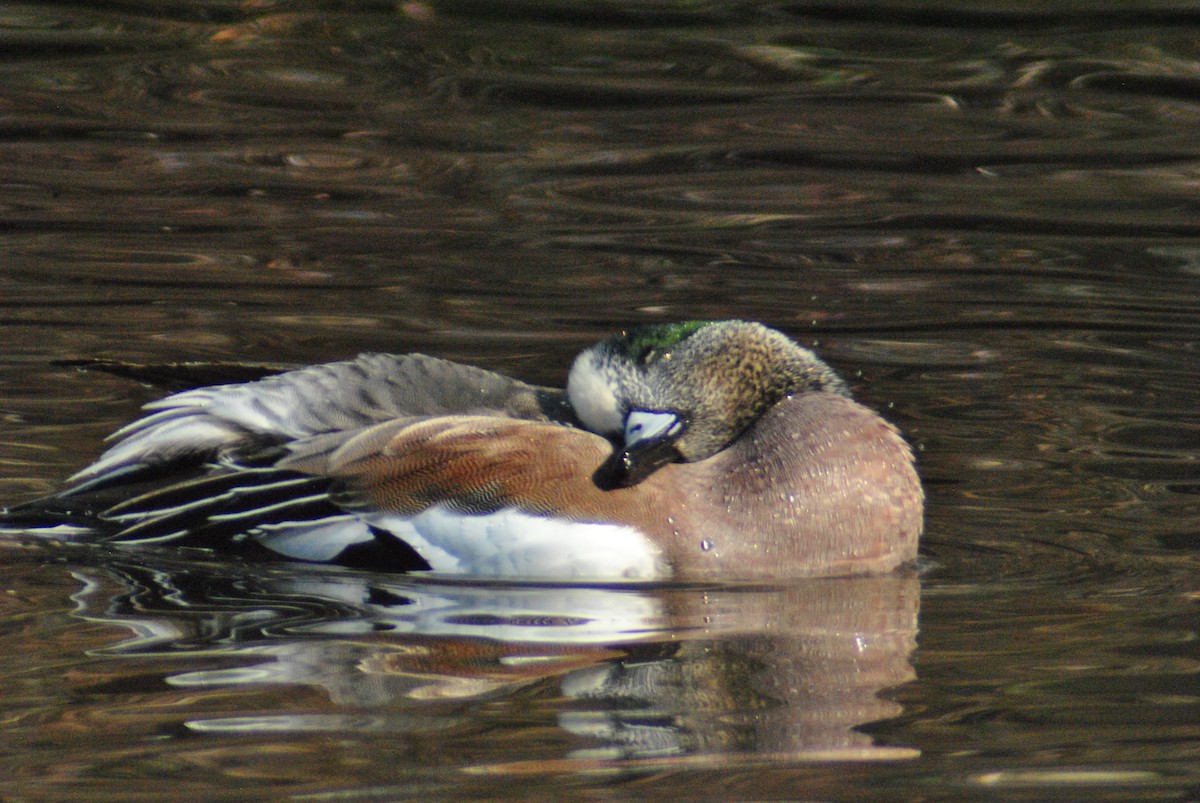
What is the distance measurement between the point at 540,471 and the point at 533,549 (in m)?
0.21

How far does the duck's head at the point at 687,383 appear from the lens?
520 centimetres

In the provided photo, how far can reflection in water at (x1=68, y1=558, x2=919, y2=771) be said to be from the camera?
12.5 ft

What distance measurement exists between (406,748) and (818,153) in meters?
7.03

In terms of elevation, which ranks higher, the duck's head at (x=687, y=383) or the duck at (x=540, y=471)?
the duck's head at (x=687, y=383)

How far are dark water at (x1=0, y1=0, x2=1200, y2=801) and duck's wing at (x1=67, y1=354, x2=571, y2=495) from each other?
41 centimetres

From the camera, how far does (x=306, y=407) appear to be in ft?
17.4

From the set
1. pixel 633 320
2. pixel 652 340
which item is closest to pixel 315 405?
pixel 652 340

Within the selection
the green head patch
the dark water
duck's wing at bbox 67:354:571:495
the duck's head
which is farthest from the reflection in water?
the green head patch

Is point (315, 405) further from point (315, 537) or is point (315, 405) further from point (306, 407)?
point (315, 537)

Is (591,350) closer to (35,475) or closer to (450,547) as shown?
(450,547)

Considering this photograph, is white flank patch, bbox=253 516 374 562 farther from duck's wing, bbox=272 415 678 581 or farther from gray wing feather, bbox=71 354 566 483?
gray wing feather, bbox=71 354 566 483

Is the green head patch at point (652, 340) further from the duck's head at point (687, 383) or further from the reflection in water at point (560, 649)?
the reflection in water at point (560, 649)

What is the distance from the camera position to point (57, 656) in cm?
426

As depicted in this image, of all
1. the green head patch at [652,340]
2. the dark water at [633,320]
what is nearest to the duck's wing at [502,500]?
the dark water at [633,320]
